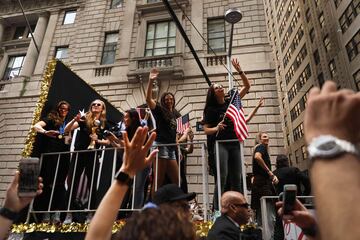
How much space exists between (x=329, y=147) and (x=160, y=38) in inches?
644

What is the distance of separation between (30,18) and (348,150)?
86.1 ft

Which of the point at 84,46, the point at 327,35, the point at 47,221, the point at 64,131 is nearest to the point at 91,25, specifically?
the point at 84,46

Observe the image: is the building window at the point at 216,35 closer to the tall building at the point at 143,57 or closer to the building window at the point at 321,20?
the tall building at the point at 143,57

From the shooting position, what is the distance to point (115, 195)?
1.98 m

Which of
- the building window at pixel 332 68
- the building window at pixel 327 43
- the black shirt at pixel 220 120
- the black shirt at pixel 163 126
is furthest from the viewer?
the building window at pixel 327 43

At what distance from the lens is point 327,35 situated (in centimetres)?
3547

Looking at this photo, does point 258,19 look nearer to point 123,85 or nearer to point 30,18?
point 123,85

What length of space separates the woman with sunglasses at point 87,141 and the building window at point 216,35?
32.8 feet

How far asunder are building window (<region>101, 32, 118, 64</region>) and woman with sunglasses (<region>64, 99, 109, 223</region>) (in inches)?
432

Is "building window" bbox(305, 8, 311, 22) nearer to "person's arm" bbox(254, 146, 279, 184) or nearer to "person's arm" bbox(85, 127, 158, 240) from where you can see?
"person's arm" bbox(254, 146, 279, 184)

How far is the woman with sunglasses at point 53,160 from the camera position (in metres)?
5.68

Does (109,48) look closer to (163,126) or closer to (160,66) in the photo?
(160,66)

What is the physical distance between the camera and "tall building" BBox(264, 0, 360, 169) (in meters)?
28.5

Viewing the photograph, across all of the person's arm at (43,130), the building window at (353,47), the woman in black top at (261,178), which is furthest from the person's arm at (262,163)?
the building window at (353,47)
